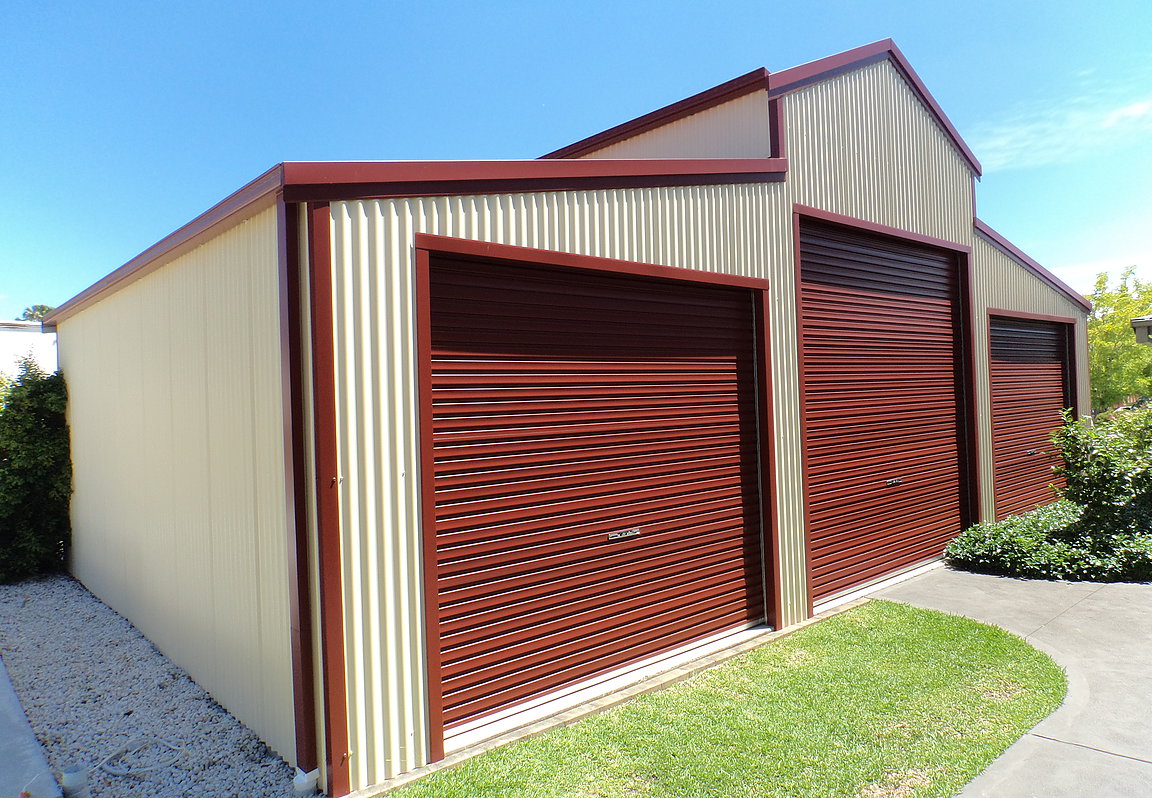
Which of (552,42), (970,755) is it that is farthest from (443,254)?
(552,42)

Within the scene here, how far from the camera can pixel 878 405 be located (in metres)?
7.40

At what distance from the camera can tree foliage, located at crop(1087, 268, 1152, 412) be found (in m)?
17.8

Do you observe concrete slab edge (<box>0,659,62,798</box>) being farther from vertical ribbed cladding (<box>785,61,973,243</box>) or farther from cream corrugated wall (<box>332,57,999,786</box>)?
vertical ribbed cladding (<box>785,61,973,243</box>)

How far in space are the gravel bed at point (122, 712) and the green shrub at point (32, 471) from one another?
79.4 inches

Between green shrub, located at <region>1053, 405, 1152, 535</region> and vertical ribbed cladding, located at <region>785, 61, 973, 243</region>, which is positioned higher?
vertical ribbed cladding, located at <region>785, 61, 973, 243</region>

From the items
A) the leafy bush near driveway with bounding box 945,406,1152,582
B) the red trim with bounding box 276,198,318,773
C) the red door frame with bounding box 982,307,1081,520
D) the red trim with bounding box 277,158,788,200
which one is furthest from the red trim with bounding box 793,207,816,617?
the red trim with bounding box 276,198,318,773

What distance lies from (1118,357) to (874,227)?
Result: 15919 mm

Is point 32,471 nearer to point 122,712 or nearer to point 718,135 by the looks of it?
point 122,712

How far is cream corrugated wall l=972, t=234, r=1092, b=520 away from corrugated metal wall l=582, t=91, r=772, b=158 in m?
4.44

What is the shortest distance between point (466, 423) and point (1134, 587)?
7.21 meters

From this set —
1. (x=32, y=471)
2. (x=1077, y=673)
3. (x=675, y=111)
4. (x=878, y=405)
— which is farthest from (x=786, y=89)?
(x=32, y=471)

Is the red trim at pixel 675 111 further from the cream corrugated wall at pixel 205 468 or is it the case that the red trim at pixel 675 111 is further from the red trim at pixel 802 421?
the cream corrugated wall at pixel 205 468

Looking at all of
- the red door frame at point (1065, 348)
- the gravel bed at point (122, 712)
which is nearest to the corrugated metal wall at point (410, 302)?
the gravel bed at point (122, 712)

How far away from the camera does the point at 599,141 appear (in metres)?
8.85
